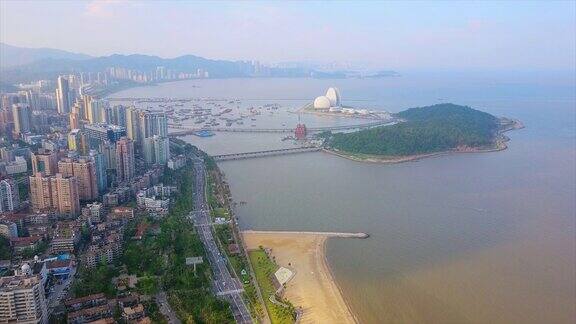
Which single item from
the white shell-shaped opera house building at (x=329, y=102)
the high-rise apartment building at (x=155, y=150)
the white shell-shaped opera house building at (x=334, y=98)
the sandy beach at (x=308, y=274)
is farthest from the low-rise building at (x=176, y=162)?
the white shell-shaped opera house building at (x=334, y=98)

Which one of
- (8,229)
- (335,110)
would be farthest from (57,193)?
(335,110)

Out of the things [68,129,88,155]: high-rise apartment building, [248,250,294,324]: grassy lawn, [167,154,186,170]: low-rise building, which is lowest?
[248,250,294,324]: grassy lawn

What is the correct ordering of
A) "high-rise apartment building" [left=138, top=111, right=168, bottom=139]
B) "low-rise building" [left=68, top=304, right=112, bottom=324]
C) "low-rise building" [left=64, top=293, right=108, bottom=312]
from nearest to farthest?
"low-rise building" [left=68, top=304, right=112, bottom=324] → "low-rise building" [left=64, top=293, right=108, bottom=312] → "high-rise apartment building" [left=138, top=111, right=168, bottom=139]

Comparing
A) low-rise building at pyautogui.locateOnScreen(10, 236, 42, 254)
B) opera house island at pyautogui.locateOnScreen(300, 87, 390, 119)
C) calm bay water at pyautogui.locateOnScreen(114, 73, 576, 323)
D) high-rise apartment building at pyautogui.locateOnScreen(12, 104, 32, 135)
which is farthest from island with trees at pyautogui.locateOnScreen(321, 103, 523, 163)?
high-rise apartment building at pyautogui.locateOnScreen(12, 104, 32, 135)

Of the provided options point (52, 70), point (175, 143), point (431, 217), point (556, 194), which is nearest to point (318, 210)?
point (431, 217)

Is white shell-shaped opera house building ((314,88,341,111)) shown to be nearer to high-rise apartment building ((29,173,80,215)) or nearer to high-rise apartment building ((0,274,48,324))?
high-rise apartment building ((29,173,80,215))

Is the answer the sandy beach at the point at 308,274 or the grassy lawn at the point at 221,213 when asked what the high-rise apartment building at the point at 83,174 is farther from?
the sandy beach at the point at 308,274

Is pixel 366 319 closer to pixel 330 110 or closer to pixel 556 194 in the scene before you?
pixel 556 194
